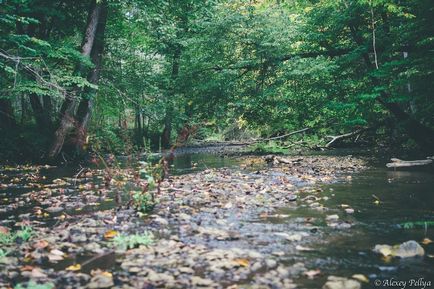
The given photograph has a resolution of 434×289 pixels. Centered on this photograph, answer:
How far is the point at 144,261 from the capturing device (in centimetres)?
362

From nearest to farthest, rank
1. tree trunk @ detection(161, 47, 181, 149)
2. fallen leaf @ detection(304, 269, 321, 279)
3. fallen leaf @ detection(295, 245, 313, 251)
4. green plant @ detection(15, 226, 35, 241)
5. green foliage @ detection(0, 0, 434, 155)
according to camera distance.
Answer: fallen leaf @ detection(304, 269, 321, 279)
fallen leaf @ detection(295, 245, 313, 251)
green plant @ detection(15, 226, 35, 241)
green foliage @ detection(0, 0, 434, 155)
tree trunk @ detection(161, 47, 181, 149)

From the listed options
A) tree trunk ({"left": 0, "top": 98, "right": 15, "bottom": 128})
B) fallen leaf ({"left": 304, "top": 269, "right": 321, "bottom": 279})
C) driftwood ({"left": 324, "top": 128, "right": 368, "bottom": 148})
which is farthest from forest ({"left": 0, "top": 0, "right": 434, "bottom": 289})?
tree trunk ({"left": 0, "top": 98, "right": 15, "bottom": 128})

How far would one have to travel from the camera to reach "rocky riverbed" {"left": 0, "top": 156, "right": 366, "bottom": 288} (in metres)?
3.24

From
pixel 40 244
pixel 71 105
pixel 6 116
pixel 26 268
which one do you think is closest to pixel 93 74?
pixel 71 105

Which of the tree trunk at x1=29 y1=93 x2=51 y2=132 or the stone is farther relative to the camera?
the tree trunk at x1=29 y1=93 x2=51 y2=132

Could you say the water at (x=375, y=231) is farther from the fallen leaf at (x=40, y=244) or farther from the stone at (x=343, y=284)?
the fallen leaf at (x=40, y=244)

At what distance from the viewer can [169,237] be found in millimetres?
4371

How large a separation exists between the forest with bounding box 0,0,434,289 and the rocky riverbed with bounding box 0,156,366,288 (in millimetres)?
23

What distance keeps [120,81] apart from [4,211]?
40.0 ft

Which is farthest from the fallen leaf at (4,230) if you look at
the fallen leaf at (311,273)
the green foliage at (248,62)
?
the green foliage at (248,62)

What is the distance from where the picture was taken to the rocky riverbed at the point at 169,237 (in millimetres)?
3240

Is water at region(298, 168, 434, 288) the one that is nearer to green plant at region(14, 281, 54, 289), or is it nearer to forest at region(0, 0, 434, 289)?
forest at region(0, 0, 434, 289)

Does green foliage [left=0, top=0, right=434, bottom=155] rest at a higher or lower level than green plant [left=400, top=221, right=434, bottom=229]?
higher

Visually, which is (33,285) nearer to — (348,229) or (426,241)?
(348,229)
